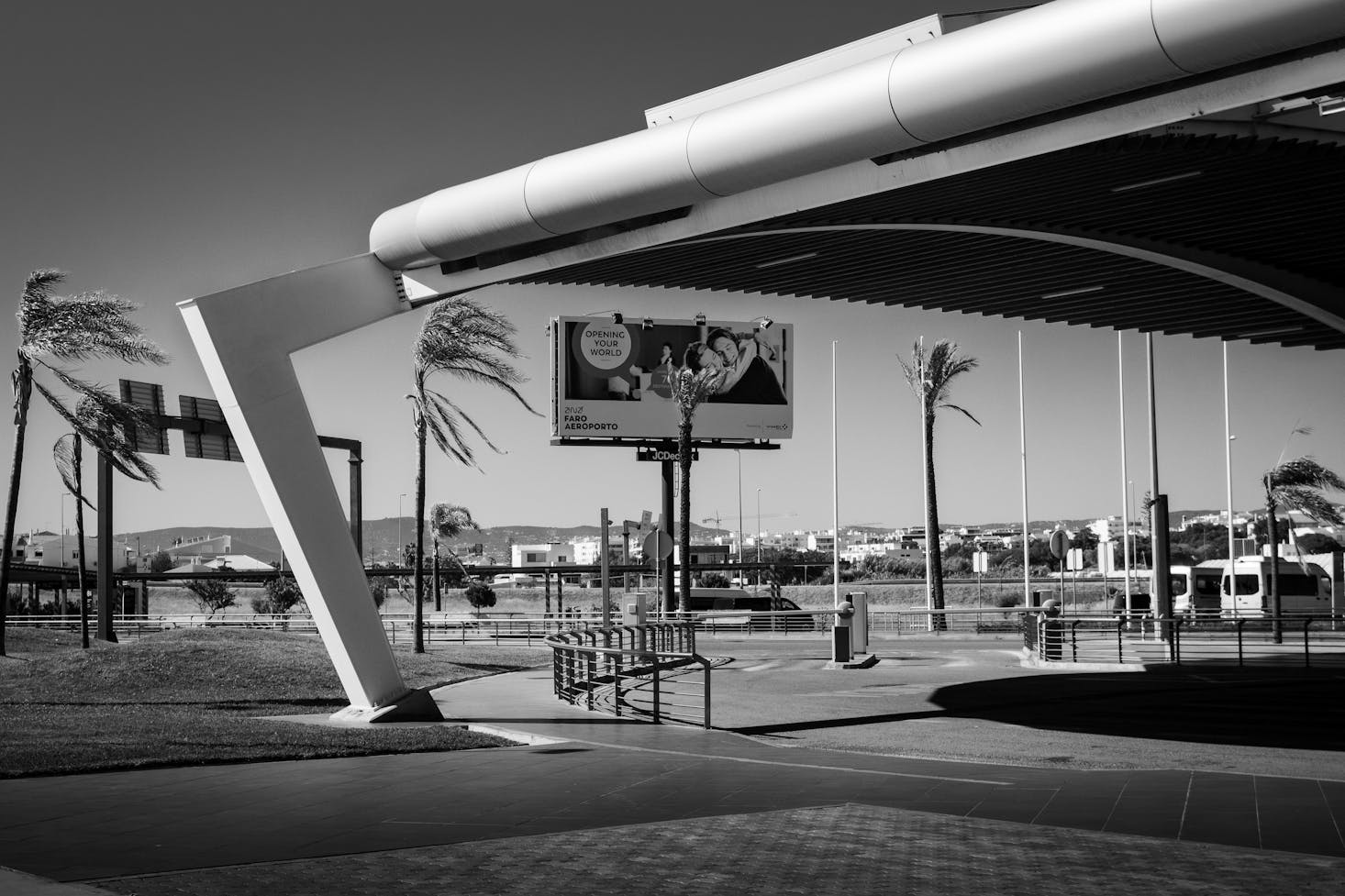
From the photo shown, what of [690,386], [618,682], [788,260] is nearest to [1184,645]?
[788,260]

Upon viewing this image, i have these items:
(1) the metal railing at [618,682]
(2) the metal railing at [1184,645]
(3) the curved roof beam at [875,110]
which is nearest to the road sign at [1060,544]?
(2) the metal railing at [1184,645]

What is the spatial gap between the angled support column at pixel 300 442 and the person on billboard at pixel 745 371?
34.5m

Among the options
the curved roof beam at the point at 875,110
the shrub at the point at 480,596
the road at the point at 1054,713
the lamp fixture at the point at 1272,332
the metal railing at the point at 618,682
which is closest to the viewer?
the curved roof beam at the point at 875,110

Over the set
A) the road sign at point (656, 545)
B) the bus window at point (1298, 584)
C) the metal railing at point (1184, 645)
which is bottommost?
the metal railing at point (1184, 645)

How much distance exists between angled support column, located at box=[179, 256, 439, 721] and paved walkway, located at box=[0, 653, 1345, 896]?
313cm

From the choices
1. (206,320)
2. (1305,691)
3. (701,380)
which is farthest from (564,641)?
(701,380)

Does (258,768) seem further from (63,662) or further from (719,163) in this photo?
(63,662)

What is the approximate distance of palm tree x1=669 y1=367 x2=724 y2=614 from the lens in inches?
1784

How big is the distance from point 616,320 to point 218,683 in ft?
98.6

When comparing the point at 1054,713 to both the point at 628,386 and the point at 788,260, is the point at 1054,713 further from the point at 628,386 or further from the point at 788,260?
the point at 628,386

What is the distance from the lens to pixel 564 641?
760 inches

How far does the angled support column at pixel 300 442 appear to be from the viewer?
1430 cm

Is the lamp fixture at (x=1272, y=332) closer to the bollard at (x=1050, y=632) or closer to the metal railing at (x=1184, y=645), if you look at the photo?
the metal railing at (x=1184, y=645)

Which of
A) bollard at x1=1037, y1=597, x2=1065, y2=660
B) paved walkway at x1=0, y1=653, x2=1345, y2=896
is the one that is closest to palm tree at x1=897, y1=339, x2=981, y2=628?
bollard at x1=1037, y1=597, x2=1065, y2=660
